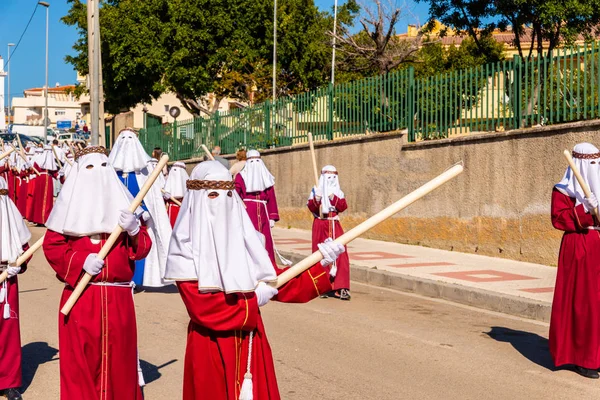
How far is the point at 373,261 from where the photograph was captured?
14922mm

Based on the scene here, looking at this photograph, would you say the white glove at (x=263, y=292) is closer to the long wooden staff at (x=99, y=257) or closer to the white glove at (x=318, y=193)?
the long wooden staff at (x=99, y=257)

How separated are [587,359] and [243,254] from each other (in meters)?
4.46

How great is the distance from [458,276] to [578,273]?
5049 millimetres

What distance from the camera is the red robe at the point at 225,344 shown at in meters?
4.23

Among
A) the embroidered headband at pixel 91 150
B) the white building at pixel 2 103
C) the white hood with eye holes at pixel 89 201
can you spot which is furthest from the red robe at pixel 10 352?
the white building at pixel 2 103

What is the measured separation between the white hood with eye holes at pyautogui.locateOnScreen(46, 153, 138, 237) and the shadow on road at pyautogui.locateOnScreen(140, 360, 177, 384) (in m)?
2.25

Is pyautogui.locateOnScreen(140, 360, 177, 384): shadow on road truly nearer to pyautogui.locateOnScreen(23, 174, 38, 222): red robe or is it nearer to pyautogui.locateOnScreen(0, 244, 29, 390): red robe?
pyautogui.locateOnScreen(0, 244, 29, 390): red robe

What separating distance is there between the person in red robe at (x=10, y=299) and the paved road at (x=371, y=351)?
0.23 m

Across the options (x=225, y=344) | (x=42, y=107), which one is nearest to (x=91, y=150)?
(x=225, y=344)

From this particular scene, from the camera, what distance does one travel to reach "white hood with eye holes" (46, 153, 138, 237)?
17.8 ft

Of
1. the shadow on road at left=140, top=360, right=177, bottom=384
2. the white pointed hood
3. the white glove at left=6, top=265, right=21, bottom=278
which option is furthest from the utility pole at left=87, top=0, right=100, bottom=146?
the white pointed hood

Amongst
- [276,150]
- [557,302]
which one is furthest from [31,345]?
[276,150]

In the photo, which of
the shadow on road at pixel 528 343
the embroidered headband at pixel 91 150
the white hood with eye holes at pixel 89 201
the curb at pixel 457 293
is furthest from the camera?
the curb at pixel 457 293

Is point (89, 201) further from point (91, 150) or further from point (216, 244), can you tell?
point (216, 244)
